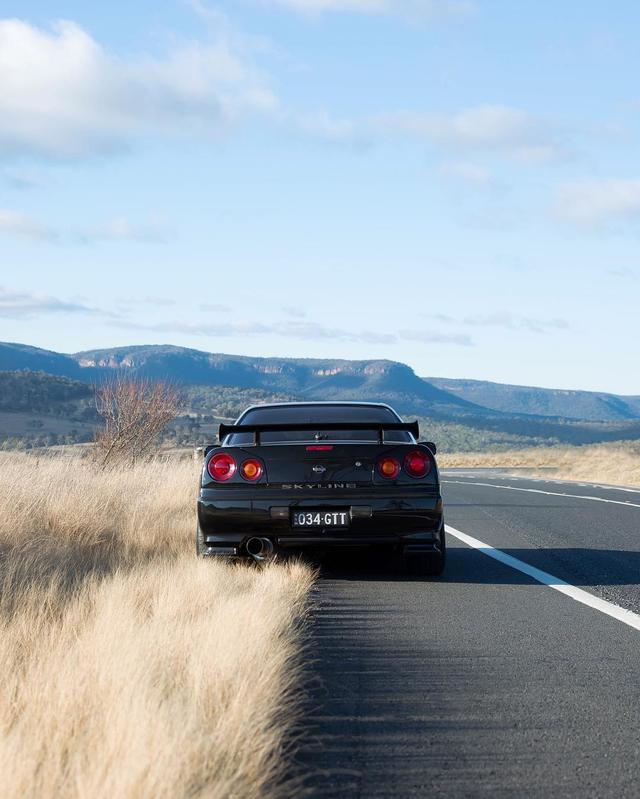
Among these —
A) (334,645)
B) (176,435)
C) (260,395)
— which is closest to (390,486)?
(334,645)

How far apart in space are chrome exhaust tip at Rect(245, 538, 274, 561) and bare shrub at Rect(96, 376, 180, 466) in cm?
1497

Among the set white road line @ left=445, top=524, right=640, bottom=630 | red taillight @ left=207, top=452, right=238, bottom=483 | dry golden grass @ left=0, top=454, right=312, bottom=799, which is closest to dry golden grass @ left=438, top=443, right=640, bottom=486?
white road line @ left=445, top=524, right=640, bottom=630

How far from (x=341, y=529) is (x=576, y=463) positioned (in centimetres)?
4211

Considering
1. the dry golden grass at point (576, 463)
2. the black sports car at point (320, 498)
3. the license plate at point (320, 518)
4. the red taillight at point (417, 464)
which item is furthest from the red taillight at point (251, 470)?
the dry golden grass at point (576, 463)

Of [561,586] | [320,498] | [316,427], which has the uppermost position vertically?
[316,427]

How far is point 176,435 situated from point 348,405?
4121 centimetres

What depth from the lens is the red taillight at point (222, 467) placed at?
8742 millimetres

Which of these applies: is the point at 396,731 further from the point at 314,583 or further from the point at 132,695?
the point at 314,583

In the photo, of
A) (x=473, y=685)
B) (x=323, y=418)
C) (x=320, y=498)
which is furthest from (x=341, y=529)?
(x=473, y=685)

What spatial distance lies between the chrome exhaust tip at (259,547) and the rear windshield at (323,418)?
3.07 ft

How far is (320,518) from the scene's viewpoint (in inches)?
337

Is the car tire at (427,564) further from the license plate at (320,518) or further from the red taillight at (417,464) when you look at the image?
the license plate at (320,518)

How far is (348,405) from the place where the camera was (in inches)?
405

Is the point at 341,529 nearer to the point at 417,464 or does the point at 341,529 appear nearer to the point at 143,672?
the point at 417,464
